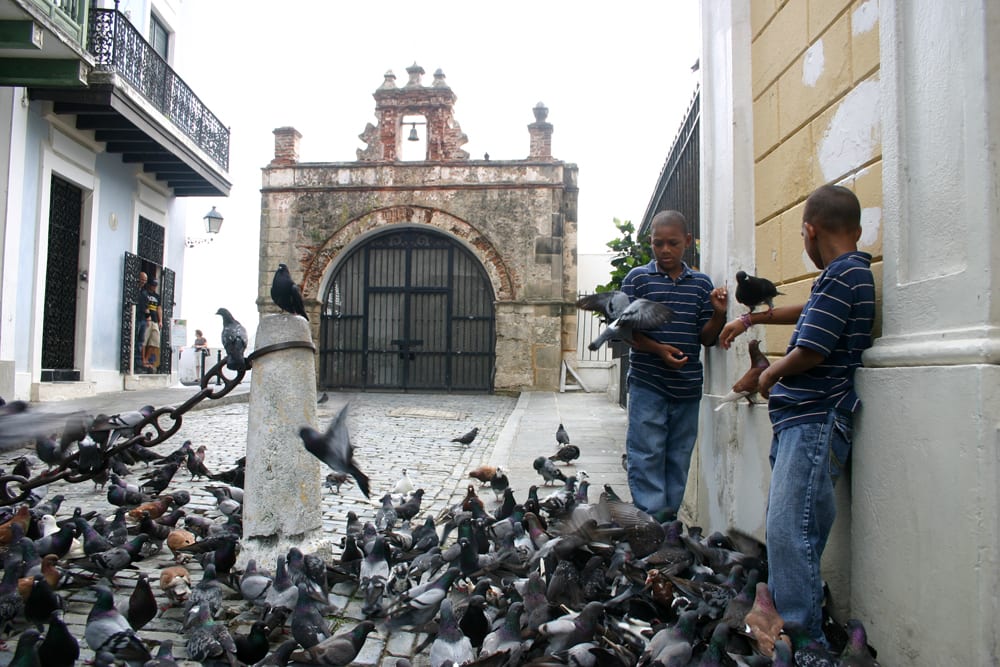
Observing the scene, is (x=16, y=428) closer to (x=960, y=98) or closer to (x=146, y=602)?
(x=146, y=602)

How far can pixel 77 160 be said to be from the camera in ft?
41.6

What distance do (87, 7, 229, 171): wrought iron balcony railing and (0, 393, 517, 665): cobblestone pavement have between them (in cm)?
595

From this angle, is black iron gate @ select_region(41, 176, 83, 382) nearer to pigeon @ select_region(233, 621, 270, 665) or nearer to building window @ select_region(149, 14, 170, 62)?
building window @ select_region(149, 14, 170, 62)

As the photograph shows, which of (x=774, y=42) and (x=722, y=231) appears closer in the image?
(x=774, y=42)

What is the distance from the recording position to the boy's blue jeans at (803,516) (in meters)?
2.56

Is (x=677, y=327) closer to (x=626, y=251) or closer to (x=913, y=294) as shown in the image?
(x=913, y=294)

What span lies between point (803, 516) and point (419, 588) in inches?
63.3

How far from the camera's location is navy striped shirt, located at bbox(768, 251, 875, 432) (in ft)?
8.21

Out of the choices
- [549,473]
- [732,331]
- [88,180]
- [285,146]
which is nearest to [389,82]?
[285,146]

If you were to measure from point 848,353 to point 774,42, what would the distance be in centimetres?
193

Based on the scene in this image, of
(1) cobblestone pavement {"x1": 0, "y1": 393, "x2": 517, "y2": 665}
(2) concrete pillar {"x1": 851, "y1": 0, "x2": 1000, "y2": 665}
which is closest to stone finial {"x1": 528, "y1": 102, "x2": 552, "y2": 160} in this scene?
(1) cobblestone pavement {"x1": 0, "y1": 393, "x2": 517, "y2": 665}

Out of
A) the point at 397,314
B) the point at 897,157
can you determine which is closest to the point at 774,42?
the point at 897,157

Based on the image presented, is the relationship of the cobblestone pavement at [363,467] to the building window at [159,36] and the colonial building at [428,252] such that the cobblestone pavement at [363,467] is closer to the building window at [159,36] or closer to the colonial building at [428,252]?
the colonial building at [428,252]

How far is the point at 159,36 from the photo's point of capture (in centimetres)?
1574
